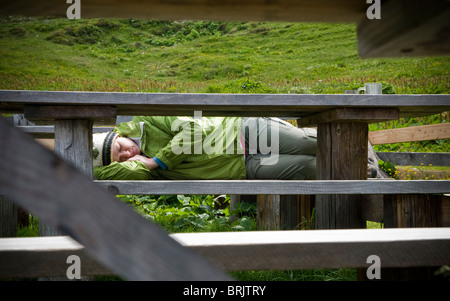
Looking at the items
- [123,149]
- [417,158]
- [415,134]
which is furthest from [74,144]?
[415,134]

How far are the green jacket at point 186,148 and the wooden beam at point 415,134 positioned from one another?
244 cm

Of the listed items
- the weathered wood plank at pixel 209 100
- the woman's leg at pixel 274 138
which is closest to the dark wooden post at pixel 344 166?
the weathered wood plank at pixel 209 100

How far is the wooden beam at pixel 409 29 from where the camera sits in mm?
879

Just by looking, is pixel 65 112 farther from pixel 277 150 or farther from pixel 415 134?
pixel 415 134

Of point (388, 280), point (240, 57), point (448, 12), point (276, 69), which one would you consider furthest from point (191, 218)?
point (240, 57)

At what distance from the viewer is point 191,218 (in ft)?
12.3

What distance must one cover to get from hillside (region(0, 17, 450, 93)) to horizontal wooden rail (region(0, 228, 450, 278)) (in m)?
11.9

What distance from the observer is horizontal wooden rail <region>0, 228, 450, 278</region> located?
3.17 feet

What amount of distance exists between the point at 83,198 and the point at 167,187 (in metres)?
1.57

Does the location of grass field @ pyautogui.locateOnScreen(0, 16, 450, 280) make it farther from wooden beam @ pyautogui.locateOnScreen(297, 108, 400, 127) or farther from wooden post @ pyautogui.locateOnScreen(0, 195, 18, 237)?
wooden beam @ pyautogui.locateOnScreen(297, 108, 400, 127)

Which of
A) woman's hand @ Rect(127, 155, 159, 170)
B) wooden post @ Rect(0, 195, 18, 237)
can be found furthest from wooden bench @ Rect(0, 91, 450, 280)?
wooden post @ Rect(0, 195, 18, 237)

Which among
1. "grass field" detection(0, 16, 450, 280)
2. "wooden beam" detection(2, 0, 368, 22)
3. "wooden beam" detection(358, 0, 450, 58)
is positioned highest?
"grass field" detection(0, 16, 450, 280)

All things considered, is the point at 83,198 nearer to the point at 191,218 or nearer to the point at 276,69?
the point at 191,218

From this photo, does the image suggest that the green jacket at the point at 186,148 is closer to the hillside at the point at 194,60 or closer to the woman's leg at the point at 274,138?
the woman's leg at the point at 274,138
